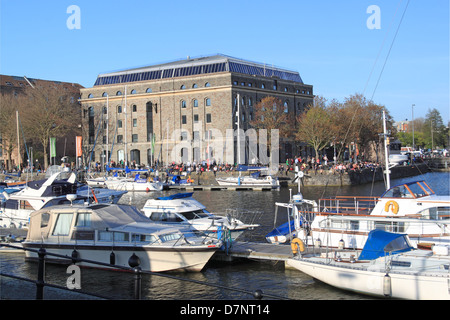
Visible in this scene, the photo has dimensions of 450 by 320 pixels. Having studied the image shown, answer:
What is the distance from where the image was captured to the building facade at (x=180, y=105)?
7975 cm

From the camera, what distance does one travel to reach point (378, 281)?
17.0m

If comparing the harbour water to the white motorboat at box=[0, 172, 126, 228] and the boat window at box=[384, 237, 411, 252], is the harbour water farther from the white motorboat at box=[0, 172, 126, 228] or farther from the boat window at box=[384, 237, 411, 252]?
the white motorboat at box=[0, 172, 126, 228]

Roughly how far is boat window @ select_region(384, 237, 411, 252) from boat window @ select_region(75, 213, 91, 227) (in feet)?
40.3

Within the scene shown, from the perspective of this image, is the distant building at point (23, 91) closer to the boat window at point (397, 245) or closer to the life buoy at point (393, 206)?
the life buoy at point (393, 206)

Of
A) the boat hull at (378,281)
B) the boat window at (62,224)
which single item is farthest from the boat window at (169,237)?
the boat hull at (378,281)

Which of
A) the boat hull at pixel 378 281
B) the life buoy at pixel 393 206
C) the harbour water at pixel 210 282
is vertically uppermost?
the life buoy at pixel 393 206

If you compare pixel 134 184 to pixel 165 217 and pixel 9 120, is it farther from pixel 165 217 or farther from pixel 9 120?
pixel 165 217

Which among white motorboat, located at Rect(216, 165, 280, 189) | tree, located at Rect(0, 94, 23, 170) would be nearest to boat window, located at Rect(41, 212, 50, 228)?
white motorboat, located at Rect(216, 165, 280, 189)

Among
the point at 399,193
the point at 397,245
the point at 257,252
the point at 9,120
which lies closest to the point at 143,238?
the point at 257,252

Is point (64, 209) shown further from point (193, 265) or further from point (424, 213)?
point (424, 213)

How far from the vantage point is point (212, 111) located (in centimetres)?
8062

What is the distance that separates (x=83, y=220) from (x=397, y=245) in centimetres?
1298

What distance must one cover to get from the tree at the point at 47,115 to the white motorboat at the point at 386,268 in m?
69.4

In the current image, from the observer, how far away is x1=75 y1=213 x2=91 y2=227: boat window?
22.1m
